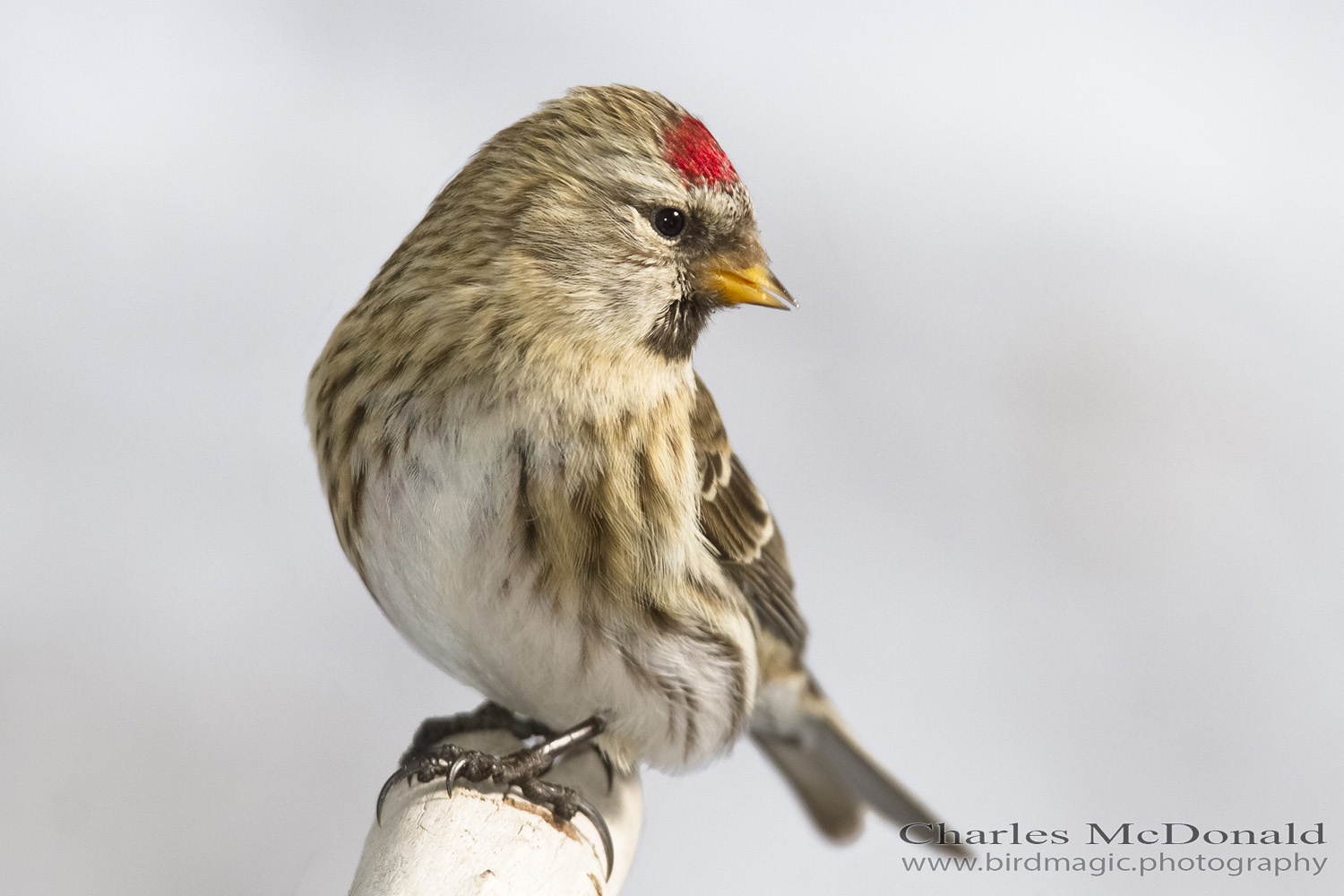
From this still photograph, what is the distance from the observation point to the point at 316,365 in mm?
1454

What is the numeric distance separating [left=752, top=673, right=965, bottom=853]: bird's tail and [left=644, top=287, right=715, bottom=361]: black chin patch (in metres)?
0.63

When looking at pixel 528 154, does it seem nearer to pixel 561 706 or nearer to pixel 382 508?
pixel 382 508

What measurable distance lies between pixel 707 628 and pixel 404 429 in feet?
1.33

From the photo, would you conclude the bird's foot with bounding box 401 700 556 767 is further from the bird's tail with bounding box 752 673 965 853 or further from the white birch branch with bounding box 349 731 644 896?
the bird's tail with bounding box 752 673 965 853

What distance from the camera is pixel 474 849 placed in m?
1.15

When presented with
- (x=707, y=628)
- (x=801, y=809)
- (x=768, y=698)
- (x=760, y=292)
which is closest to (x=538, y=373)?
(x=760, y=292)

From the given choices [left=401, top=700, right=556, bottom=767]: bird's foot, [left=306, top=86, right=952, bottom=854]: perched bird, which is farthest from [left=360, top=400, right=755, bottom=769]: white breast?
[left=401, top=700, right=556, bottom=767]: bird's foot

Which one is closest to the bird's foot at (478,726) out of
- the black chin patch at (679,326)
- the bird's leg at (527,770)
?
the bird's leg at (527,770)

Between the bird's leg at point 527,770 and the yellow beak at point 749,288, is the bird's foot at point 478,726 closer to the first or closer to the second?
the bird's leg at point 527,770

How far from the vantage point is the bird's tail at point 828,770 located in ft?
5.98

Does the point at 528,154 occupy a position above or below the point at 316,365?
above

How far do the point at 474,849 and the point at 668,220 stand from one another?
61cm

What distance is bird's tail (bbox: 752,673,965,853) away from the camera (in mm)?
1822

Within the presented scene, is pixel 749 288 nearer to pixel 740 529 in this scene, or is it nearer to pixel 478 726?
pixel 740 529
